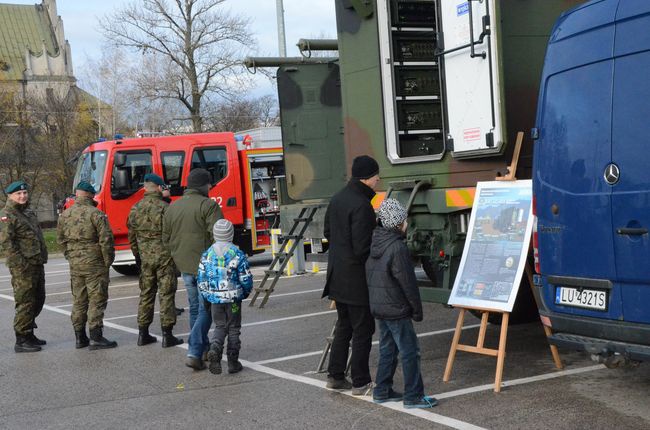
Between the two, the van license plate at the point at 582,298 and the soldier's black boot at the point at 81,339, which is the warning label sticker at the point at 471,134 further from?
the soldier's black boot at the point at 81,339

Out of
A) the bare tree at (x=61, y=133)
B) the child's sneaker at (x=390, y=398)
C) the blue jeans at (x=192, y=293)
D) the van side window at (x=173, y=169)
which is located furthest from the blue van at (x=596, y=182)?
the bare tree at (x=61, y=133)

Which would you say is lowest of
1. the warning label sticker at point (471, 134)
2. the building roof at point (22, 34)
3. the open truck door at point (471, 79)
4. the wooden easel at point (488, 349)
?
the wooden easel at point (488, 349)

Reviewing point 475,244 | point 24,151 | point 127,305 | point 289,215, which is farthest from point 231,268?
point 24,151

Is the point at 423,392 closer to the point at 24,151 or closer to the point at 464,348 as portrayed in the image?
the point at 464,348

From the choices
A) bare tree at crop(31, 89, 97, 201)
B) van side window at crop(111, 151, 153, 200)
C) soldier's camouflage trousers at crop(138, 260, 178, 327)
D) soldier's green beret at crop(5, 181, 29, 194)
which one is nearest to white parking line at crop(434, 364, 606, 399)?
soldier's camouflage trousers at crop(138, 260, 178, 327)

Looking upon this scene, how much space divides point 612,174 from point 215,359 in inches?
152

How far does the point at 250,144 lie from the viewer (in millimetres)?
17875

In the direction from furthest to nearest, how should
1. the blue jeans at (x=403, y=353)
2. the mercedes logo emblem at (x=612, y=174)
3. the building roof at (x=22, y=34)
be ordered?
the building roof at (x=22, y=34) < the blue jeans at (x=403, y=353) < the mercedes logo emblem at (x=612, y=174)

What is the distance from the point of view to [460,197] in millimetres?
7504

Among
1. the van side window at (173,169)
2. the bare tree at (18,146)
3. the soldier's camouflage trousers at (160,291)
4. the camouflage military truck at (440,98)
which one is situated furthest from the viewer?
the bare tree at (18,146)

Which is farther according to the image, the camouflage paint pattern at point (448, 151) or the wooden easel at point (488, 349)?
the camouflage paint pattern at point (448, 151)

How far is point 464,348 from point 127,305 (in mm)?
7522

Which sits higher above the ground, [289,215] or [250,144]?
[250,144]

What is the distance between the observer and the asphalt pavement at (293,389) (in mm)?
5820
